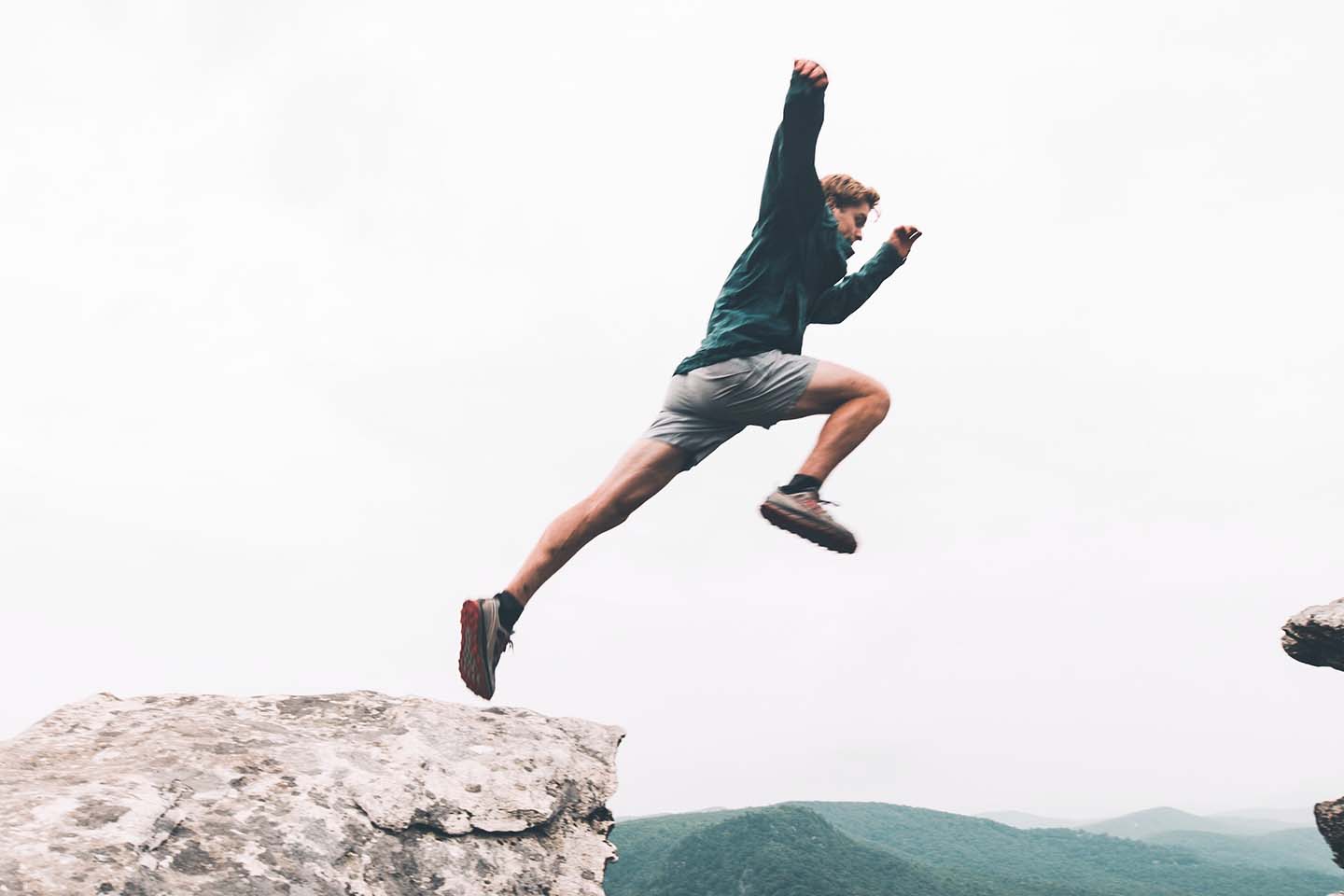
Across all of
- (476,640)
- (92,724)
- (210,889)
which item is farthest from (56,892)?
(476,640)

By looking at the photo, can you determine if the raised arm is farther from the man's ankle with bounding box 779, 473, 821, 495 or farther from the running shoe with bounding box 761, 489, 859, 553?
the running shoe with bounding box 761, 489, 859, 553

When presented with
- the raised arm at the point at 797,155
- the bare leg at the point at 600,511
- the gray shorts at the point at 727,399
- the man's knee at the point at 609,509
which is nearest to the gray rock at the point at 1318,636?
the gray shorts at the point at 727,399

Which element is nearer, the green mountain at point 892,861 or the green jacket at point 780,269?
the green jacket at point 780,269

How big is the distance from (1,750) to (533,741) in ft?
7.41

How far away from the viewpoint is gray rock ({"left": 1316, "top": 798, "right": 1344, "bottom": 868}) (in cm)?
1154

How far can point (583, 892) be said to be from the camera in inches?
142

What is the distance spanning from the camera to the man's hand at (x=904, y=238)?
17.7 feet

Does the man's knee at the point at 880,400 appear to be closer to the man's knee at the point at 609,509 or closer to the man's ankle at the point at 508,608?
the man's knee at the point at 609,509

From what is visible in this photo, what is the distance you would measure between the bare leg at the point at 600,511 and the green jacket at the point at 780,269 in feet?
1.71

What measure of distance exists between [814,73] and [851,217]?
38.4 inches

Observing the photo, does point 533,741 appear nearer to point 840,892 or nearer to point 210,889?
point 210,889

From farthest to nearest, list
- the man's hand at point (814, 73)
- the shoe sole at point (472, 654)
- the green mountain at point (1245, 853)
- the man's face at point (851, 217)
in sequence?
the green mountain at point (1245, 853) → the man's face at point (851, 217) → the shoe sole at point (472, 654) → the man's hand at point (814, 73)

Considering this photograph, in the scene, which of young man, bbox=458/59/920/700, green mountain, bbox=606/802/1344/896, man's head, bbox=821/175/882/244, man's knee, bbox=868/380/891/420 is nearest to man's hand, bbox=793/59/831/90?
young man, bbox=458/59/920/700

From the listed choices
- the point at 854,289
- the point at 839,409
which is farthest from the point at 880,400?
the point at 854,289
